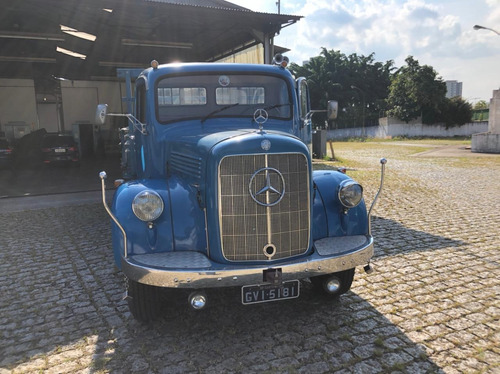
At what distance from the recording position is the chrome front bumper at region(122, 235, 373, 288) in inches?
119

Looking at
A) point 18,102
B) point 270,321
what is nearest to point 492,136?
point 270,321

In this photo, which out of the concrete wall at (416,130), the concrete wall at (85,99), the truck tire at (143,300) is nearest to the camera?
the truck tire at (143,300)

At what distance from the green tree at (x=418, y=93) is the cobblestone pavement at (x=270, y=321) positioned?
129ft

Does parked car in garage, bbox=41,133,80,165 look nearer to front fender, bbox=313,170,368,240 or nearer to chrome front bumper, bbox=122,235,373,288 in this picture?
chrome front bumper, bbox=122,235,373,288

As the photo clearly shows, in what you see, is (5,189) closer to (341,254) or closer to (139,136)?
(139,136)

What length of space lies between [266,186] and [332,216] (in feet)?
2.95

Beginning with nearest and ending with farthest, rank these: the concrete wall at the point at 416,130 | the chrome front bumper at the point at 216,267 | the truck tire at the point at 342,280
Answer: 1. the chrome front bumper at the point at 216,267
2. the truck tire at the point at 342,280
3. the concrete wall at the point at 416,130

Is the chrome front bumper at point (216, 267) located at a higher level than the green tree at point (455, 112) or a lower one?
lower

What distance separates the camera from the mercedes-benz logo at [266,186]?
3.17 meters

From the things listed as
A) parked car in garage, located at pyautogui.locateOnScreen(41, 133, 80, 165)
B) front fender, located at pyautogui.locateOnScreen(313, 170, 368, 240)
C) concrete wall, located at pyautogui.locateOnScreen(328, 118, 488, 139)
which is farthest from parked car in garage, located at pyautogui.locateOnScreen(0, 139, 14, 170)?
concrete wall, located at pyautogui.locateOnScreen(328, 118, 488, 139)

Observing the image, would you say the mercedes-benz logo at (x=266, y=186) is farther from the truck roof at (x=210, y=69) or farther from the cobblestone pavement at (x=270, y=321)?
the truck roof at (x=210, y=69)

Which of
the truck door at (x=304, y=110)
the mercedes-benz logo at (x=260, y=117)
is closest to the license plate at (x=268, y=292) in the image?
the mercedes-benz logo at (x=260, y=117)

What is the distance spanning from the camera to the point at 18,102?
21703 millimetres

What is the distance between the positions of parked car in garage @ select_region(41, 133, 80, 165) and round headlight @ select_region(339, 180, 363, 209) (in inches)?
600
